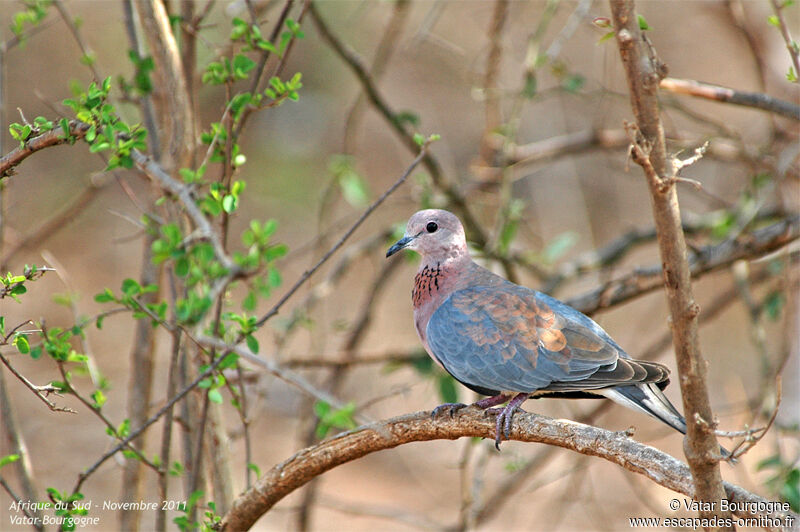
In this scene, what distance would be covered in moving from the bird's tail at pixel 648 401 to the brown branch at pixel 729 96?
1.41m

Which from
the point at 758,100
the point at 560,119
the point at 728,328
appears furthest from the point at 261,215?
the point at 758,100

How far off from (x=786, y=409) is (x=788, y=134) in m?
3.42

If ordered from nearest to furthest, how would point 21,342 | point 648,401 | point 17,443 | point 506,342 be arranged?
1. point 21,342
2. point 648,401
3. point 17,443
4. point 506,342

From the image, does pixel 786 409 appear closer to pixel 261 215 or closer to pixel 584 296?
pixel 584 296

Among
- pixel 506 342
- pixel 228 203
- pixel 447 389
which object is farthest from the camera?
pixel 447 389

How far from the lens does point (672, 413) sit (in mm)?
2947

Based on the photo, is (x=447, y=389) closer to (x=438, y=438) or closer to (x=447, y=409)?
(x=447, y=409)

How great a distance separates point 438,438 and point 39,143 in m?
1.55

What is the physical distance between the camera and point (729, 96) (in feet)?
12.1

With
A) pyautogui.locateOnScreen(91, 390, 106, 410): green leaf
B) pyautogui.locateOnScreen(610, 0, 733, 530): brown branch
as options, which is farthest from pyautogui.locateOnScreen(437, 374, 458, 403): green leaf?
pyautogui.locateOnScreen(610, 0, 733, 530): brown branch

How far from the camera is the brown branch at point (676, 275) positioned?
1.92 metres

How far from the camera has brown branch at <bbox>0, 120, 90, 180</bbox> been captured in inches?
90.0

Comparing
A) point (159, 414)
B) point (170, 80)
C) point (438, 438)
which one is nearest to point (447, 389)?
point (438, 438)

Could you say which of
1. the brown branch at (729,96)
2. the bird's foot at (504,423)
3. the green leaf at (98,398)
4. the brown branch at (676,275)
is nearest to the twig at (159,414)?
the green leaf at (98,398)
